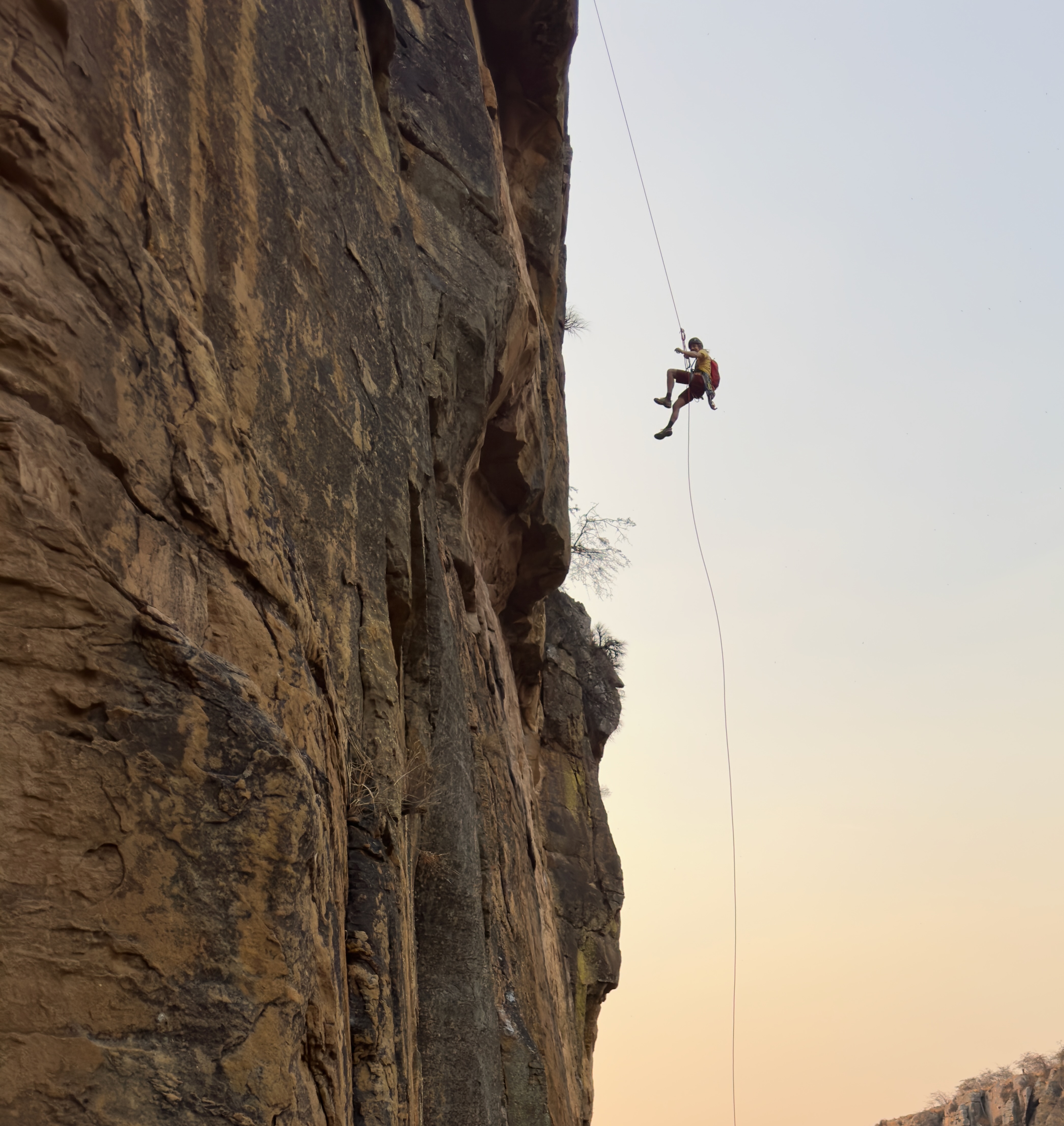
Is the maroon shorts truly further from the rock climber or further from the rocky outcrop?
the rocky outcrop

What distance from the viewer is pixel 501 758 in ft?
30.6

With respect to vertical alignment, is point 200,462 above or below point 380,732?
above

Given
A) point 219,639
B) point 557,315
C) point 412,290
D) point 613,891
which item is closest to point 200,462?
point 219,639

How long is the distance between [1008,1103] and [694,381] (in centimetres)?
3192

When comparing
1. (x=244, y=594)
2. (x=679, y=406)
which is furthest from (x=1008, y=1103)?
(x=244, y=594)

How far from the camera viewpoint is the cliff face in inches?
127

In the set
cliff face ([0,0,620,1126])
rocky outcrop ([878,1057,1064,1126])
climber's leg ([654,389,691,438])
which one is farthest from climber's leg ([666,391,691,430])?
rocky outcrop ([878,1057,1064,1126])

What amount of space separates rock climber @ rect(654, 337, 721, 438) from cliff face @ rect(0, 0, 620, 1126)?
7.01 meters

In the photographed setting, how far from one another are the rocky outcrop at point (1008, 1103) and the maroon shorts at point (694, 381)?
29.9 meters

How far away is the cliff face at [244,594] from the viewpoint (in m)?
3.23

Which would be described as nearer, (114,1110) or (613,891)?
(114,1110)

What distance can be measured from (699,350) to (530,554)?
Result: 192 inches

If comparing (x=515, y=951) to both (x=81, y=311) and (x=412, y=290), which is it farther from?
(x=81, y=311)

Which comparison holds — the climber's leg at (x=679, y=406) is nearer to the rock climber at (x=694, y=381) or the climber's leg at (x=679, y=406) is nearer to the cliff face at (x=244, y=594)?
the rock climber at (x=694, y=381)
